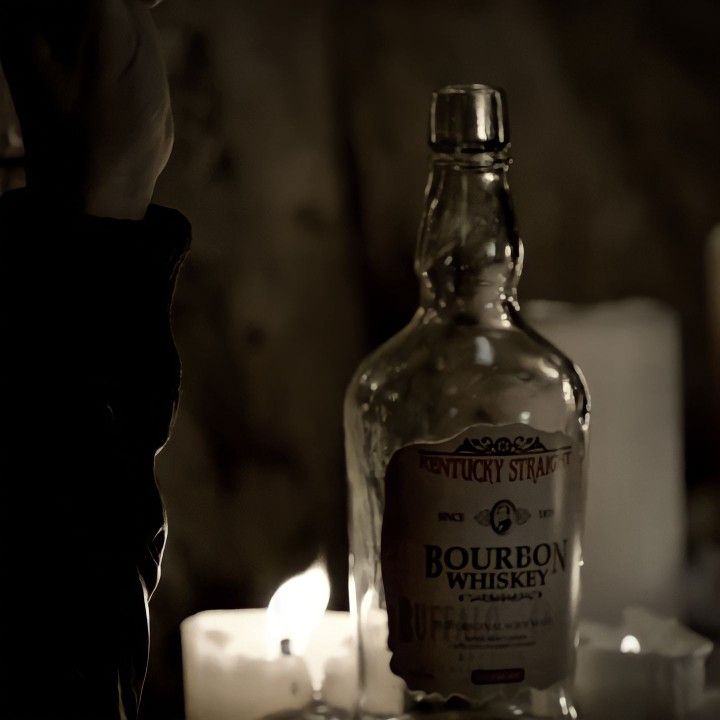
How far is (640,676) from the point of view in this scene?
0.64 meters

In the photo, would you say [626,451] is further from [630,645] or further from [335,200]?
[335,200]

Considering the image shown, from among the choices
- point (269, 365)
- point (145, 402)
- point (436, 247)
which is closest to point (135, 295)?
point (145, 402)

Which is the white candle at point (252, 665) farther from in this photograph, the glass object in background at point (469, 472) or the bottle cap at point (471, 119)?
the bottle cap at point (471, 119)

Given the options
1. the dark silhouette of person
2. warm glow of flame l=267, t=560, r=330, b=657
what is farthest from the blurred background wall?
the dark silhouette of person

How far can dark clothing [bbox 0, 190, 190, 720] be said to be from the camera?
0.48m

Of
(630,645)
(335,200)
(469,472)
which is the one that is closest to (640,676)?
(630,645)

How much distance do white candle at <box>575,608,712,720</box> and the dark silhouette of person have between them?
0.84 feet

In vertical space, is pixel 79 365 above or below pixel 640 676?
above

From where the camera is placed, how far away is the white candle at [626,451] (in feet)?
2.47

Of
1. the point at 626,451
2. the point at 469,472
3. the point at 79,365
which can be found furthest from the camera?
the point at 626,451

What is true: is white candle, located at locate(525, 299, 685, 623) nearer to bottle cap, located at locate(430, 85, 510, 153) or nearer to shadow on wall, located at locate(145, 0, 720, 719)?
shadow on wall, located at locate(145, 0, 720, 719)

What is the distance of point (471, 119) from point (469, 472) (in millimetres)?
184

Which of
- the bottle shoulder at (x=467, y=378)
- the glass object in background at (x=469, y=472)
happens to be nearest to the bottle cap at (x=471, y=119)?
the glass object in background at (x=469, y=472)

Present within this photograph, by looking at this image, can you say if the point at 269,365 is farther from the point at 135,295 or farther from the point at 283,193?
the point at 135,295
